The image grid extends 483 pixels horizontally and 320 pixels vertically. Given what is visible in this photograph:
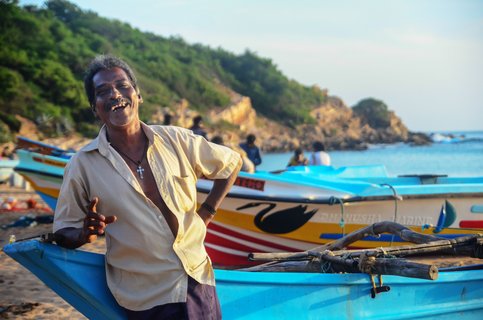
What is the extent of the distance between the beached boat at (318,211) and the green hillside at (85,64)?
57.7 ft

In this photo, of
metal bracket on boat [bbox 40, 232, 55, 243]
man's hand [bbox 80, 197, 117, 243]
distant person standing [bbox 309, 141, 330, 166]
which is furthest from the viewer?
distant person standing [bbox 309, 141, 330, 166]

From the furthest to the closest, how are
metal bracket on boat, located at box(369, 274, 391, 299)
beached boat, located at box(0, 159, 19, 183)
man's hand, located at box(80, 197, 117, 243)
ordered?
beached boat, located at box(0, 159, 19, 183), metal bracket on boat, located at box(369, 274, 391, 299), man's hand, located at box(80, 197, 117, 243)

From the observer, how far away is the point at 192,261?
2443 millimetres

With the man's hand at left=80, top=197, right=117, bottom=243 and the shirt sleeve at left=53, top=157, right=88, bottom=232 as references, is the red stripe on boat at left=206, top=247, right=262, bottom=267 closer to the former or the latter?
the shirt sleeve at left=53, top=157, right=88, bottom=232

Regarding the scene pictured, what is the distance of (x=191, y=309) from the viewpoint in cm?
240

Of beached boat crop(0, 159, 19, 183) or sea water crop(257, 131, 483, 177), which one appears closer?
beached boat crop(0, 159, 19, 183)

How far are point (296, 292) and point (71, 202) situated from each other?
5.38ft

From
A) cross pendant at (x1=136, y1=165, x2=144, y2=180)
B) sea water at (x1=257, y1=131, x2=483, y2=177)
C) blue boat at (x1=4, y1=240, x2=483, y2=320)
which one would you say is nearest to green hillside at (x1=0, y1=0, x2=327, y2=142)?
sea water at (x1=257, y1=131, x2=483, y2=177)

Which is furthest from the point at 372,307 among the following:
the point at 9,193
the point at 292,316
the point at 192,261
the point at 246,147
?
the point at 9,193

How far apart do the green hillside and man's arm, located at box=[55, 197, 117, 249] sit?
21453mm

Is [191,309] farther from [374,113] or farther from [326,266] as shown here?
[374,113]

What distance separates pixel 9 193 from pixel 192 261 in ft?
41.4

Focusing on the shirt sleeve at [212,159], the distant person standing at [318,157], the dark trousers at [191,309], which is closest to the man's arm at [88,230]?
the dark trousers at [191,309]

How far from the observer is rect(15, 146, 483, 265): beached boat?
685 cm
